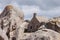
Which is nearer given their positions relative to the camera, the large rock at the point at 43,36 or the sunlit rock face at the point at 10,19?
the large rock at the point at 43,36

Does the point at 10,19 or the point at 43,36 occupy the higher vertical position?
the point at 43,36

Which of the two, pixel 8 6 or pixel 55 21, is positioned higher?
pixel 8 6

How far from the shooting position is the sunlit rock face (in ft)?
95.9

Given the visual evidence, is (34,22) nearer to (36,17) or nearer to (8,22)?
(36,17)

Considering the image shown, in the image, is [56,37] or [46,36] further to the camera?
[56,37]

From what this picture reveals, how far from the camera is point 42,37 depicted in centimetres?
1476

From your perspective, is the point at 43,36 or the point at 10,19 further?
the point at 10,19

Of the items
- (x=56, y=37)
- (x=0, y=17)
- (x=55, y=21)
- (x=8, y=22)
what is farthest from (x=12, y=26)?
(x=56, y=37)

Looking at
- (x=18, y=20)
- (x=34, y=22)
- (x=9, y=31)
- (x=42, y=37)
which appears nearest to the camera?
(x=42, y=37)

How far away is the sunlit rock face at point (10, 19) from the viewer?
29216mm

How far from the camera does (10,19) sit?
3103cm

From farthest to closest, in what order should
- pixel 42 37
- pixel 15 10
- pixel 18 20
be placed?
pixel 15 10, pixel 18 20, pixel 42 37

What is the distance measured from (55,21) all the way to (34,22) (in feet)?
25.6

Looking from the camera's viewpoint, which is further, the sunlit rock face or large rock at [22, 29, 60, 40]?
the sunlit rock face
